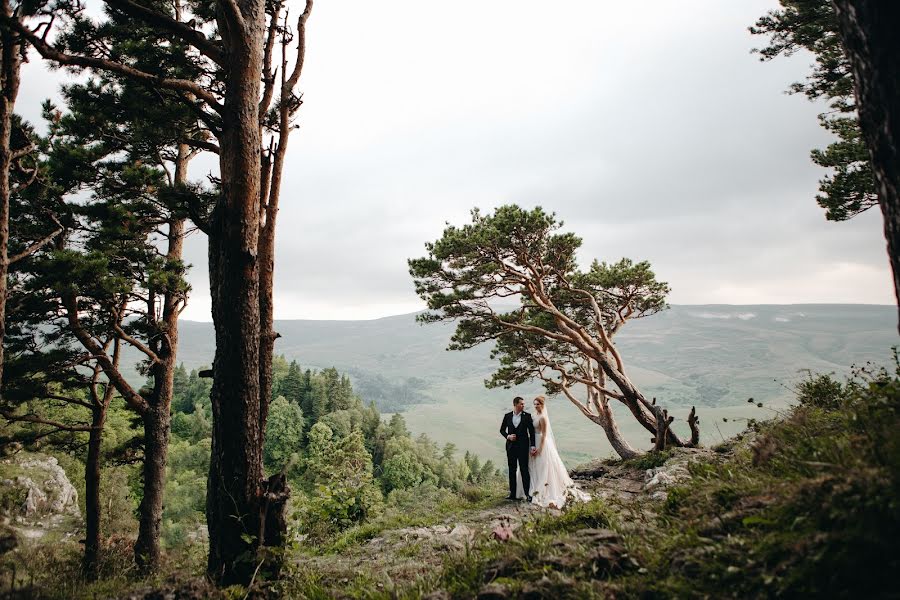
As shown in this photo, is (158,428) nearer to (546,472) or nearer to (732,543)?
(546,472)

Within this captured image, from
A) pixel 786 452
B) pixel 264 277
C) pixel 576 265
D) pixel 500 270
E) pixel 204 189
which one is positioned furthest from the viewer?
pixel 576 265

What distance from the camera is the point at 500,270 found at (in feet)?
49.0

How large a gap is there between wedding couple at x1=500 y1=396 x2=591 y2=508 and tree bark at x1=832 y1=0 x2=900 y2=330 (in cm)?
730

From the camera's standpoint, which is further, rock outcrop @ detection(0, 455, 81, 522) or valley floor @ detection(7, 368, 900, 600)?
rock outcrop @ detection(0, 455, 81, 522)

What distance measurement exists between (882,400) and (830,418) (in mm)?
1181

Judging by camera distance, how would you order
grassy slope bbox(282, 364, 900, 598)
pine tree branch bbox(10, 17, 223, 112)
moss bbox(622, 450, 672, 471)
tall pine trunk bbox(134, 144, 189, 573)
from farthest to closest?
moss bbox(622, 450, 672, 471)
tall pine trunk bbox(134, 144, 189, 573)
pine tree branch bbox(10, 17, 223, 112)
grassy slope bbox(282, 364, 900, 598)

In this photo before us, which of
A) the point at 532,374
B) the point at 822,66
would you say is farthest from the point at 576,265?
the point at 822,66

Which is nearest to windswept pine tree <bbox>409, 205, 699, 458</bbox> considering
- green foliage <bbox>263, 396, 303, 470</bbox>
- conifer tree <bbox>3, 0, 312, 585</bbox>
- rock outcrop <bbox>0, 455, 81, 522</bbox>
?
conifer tree <bbox>3, 0, 312, 585</bbox>

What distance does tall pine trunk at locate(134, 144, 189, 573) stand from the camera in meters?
9.70

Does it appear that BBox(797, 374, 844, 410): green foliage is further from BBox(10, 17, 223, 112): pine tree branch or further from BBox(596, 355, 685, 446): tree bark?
BBox(10, 17, 223, 112): pine tree branch

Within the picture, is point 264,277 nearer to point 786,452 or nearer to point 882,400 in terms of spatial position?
point 786,452

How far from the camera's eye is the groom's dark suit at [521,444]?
9.49 m

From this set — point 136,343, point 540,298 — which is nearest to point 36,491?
point 136,343

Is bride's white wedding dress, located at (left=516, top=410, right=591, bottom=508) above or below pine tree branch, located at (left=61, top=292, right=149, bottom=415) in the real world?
below
